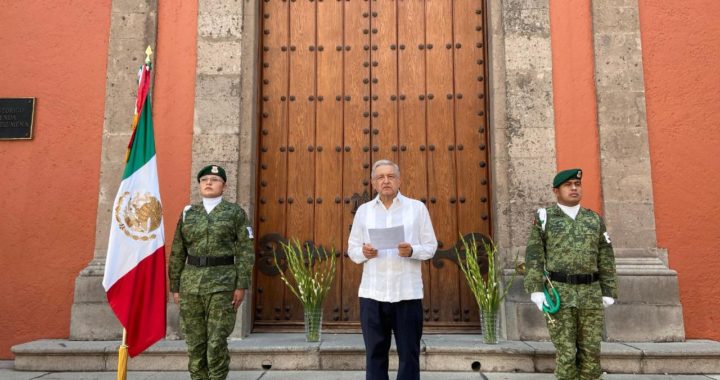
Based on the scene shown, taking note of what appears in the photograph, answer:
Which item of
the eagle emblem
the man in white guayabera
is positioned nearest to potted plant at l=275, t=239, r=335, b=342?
the eagle emblem

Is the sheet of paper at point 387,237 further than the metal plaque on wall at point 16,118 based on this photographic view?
No

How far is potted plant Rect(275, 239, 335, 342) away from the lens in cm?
446

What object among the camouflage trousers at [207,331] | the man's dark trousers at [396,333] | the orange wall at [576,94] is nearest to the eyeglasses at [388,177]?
the man's dark trousers at [396,333]

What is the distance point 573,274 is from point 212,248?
2.36m

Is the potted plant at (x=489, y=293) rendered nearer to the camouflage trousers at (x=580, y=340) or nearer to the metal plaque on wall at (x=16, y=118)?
the camouflage trousers at (x=580, y=340)

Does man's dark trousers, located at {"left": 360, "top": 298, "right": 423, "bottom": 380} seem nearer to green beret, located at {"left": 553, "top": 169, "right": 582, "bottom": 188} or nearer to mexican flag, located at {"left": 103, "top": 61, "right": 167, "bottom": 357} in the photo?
green beret, located at {"left": 553, "top": 169, "right": 582, "bottom": 188}

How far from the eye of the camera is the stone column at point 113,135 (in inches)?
182

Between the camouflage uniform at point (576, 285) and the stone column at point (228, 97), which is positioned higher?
the stone column at point (228, 97)

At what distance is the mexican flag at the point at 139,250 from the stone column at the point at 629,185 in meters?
3.68

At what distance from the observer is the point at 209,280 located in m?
3.49

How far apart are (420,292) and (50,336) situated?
145 inches

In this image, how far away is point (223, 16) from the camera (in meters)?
5.21

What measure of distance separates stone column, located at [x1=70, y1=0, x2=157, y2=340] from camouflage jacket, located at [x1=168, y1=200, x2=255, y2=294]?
1.47m

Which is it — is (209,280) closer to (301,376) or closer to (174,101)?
(301,376)
